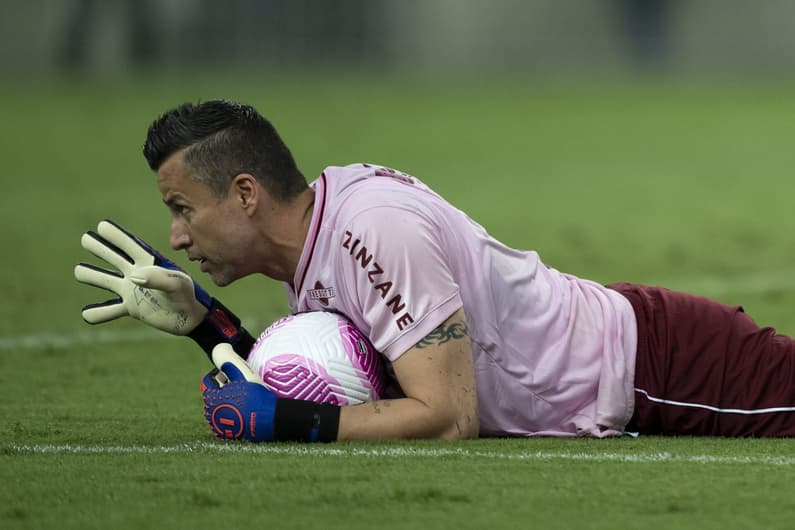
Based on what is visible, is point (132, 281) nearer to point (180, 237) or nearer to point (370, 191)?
point (180, 237)

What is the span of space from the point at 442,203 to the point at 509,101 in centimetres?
2474

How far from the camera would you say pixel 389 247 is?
184 inches

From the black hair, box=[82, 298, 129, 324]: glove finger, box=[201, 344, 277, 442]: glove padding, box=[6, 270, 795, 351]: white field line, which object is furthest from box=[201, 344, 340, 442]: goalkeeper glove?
box=[6, 270, 795, 351]: white field line

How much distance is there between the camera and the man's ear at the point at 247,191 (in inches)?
192

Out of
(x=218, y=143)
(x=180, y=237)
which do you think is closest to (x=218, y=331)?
(x=180, y=237)

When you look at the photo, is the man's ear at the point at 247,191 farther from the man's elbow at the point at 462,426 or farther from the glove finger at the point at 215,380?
the man's elbow at the point at 462,426

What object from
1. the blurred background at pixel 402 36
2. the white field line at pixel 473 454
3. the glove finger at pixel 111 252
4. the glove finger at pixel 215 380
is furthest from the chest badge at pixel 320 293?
the blurred background at pixel 402 36

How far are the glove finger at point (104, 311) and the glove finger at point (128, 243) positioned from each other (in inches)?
6.3

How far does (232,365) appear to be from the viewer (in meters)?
4.89

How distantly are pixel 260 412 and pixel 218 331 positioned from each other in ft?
2.15

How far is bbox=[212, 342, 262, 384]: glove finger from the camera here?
4887 millimetres

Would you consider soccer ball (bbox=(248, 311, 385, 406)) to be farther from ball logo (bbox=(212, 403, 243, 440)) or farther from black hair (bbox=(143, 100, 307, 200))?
black hair (bbox=(143, 100, 307, 200))

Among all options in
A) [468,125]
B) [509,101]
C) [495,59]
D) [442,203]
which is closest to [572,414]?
[442,203]

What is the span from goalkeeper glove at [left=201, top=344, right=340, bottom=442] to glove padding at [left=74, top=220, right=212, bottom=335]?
34 centimetres
